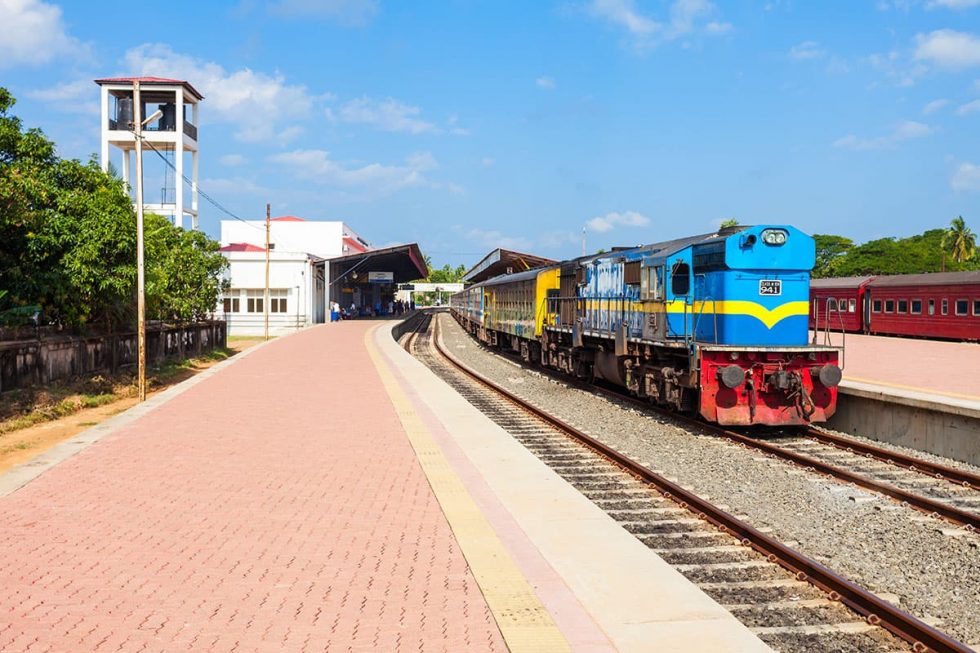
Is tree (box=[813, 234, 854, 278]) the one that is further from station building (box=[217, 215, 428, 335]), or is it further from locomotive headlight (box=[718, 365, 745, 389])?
locomotive headlight (box=[718, 365, 745, 389])

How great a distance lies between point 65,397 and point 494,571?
14.4m

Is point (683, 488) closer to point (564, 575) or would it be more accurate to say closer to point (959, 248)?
point (564, 575)

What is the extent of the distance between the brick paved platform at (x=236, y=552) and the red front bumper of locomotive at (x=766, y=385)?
5142mm

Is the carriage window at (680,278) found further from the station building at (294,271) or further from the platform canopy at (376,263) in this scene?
the platform canopy at (376,263)

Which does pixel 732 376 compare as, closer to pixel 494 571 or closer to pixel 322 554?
pixel 494 571

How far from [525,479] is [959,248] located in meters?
93.4

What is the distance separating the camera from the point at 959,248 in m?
86.4

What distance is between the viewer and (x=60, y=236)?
16828mm

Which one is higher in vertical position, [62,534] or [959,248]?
[959,248]

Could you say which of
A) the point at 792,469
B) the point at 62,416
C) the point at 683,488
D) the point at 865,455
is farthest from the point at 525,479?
the point at 62,416

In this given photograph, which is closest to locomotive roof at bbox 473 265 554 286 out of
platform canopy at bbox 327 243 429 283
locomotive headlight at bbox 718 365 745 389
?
locomotive headlight at bbox 718 365 745 389

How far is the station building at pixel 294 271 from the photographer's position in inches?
2087

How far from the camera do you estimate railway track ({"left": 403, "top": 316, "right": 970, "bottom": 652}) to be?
16.8 ft

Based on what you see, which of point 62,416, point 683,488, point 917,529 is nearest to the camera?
point 917,529
